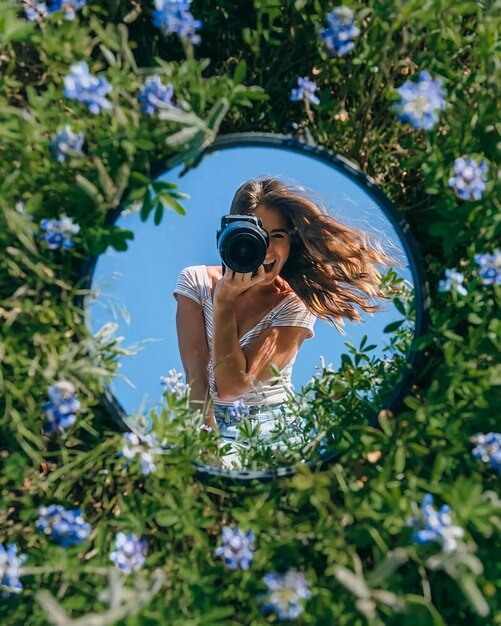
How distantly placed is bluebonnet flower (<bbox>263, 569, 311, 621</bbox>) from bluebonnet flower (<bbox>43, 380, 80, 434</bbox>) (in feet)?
1.16

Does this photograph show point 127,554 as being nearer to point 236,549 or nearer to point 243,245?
point 236,549

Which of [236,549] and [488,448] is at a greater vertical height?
[488,448]

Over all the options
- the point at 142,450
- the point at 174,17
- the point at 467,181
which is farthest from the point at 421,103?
the point at 142,450

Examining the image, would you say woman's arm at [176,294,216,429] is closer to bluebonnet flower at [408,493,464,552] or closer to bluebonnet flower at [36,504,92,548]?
bluebonnet flower at [36,504,92,548]

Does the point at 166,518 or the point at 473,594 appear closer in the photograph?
the point at 473,594

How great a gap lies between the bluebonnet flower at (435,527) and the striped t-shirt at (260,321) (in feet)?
1.76

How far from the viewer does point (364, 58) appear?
1192 millimetres

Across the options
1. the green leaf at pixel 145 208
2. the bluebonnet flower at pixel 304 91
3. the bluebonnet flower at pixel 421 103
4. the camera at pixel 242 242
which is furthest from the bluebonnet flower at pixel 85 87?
the camera at pixel 242 242

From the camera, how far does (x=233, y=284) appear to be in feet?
6.07

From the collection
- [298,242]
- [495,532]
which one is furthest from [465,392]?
[298,242]

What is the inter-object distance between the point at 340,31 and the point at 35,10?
45cm

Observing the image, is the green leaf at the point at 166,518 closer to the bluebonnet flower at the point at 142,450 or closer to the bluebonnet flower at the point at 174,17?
the bluebonnet flower at the point at 142,450

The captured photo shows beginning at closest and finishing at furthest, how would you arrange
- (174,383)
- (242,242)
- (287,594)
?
1. (287,594)
2. (174,383)
3. (242,242)

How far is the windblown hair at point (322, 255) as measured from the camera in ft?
5.39
